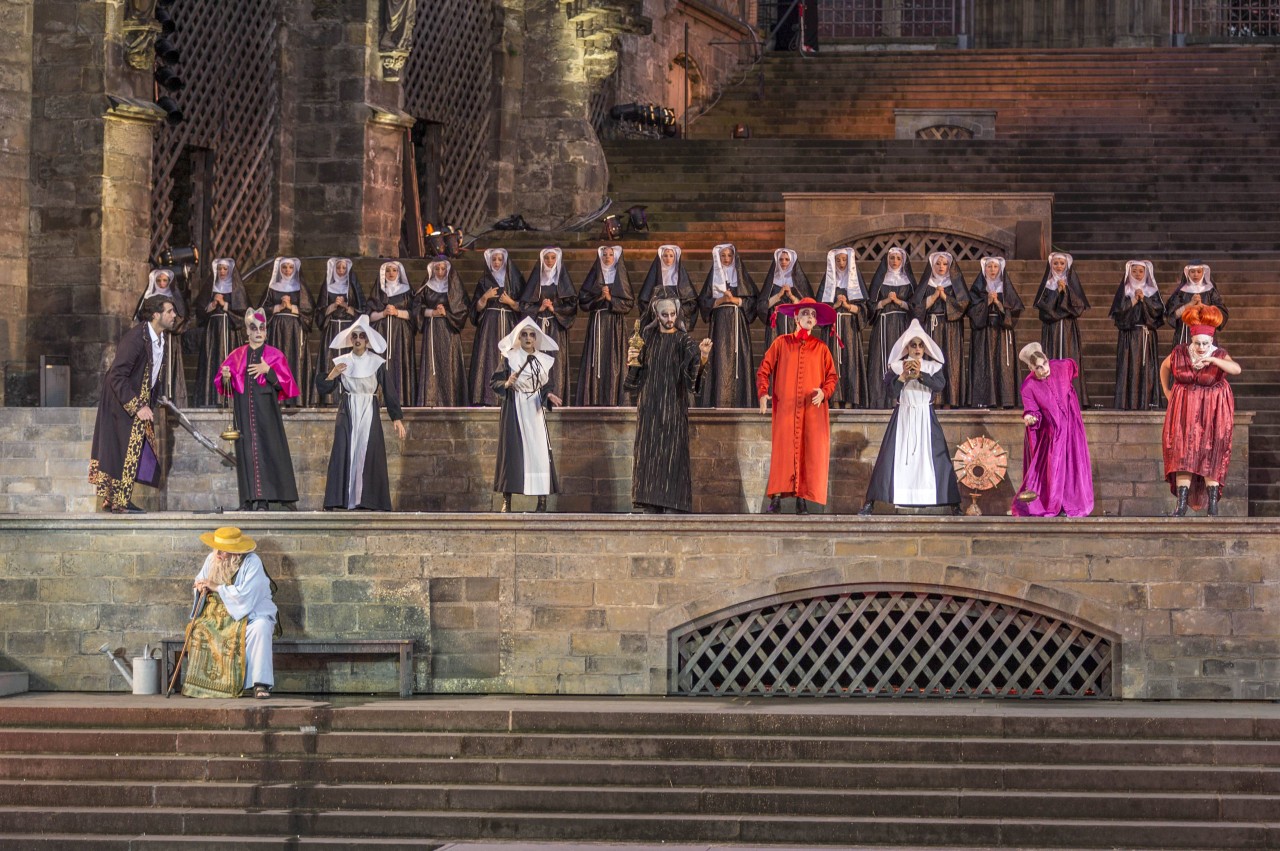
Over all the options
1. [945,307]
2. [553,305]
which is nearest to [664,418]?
[553,305]

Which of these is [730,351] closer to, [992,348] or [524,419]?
[992,348]

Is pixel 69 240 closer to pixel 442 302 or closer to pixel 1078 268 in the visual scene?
pixel 442 302

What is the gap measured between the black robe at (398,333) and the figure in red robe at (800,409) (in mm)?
3365

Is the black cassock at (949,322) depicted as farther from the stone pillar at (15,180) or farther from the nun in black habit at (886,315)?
the stone pillar at (15,180)

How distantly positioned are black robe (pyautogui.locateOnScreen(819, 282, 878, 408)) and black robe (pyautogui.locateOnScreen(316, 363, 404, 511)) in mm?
3705

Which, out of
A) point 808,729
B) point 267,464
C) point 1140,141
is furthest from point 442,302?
point 1140,141

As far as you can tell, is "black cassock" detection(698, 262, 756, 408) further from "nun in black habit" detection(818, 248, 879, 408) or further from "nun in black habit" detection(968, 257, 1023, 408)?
"nun in black habit" detection(968, 257, 1023, 408)

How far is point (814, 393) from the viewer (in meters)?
15.9

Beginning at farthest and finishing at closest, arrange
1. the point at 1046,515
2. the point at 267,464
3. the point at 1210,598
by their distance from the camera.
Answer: the point at 267,464, the point at 1046,515, the point at 1210,598

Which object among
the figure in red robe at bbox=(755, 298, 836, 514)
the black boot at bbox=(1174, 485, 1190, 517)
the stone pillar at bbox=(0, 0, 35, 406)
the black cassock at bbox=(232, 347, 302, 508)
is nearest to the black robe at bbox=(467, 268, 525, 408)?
the black cassock at bbox=(232, 347, 302, 508)

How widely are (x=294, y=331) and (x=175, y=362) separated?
41.6 inches

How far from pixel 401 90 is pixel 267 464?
29.1ft

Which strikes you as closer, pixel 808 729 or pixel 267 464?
pixel 808 729

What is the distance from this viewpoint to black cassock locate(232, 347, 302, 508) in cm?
1608
